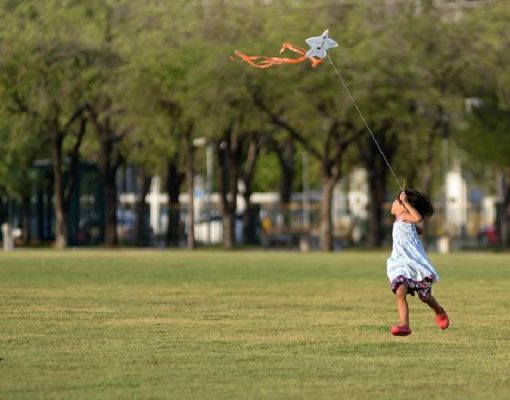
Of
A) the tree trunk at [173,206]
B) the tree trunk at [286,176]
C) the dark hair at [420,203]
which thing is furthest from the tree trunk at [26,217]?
the dark hair at [420,203]

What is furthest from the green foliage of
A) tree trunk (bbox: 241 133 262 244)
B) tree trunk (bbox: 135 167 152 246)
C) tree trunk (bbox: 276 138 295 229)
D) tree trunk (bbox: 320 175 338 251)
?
tree trunk (bbox: 276 138 295 229)

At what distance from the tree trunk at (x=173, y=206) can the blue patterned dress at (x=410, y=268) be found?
62337mm

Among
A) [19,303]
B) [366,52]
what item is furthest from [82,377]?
[366,52]

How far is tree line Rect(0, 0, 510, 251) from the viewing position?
Answer: 7025 cm

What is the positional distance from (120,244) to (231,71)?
1673 centimetres

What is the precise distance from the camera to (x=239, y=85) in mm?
71062

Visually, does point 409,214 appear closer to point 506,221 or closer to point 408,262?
point 408,262

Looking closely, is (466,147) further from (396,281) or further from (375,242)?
(396,281)

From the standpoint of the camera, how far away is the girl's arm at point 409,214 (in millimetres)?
21031

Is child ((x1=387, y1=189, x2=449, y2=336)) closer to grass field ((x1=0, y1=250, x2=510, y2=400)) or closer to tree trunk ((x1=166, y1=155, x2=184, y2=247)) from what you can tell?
grass field ((x1=0, y1=250, x2=510, y2=400))

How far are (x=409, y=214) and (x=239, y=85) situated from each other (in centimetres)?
5021

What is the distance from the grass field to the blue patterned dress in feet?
1.95

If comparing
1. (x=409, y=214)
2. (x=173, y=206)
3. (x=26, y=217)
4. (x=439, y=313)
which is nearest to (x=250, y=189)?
(x=173, y=206)

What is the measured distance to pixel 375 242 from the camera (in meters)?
78.2
